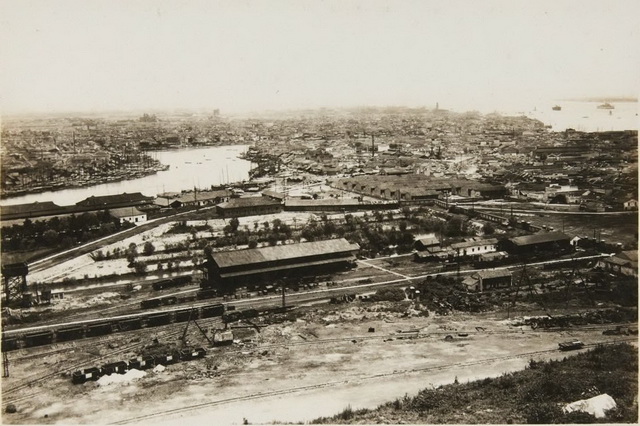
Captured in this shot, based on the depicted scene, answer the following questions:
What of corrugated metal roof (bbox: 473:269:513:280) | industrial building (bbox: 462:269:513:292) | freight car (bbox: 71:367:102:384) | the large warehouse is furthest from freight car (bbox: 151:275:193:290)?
corrugated metal roof (bbox: 473:269:513:280)

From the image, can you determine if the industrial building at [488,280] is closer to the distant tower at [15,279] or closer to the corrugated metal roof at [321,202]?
the corrugated metal roof at [321,202]

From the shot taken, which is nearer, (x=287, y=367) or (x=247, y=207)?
(x=287, y=367)

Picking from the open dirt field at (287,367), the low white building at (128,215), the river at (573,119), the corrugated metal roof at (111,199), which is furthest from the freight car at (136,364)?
the river at (573,119)

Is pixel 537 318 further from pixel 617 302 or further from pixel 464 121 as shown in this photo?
pixel 464 121

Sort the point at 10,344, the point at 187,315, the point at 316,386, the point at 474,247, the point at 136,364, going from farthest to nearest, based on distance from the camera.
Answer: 1. the point at 474,247
2. the point at 187,315
3. the point at 10,344
4. the point at 136,364
5. the point at 316,386

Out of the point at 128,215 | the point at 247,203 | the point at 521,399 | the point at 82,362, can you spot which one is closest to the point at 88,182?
the point at 128,215

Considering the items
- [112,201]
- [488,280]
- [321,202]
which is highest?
[112,201]

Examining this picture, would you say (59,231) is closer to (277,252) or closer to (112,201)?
(112,201)

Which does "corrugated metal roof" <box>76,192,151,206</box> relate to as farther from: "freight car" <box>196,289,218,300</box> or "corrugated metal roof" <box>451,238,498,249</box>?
"corrugated metal roof" <box>451,238,498,249</box>
